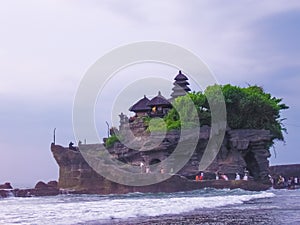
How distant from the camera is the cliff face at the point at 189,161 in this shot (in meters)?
38.3

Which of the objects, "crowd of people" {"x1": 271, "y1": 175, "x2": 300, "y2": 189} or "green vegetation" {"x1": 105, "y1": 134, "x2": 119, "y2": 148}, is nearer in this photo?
"crowd of people" {"x1": 271, "y1": 175, "x2": 300, "y2": 189}

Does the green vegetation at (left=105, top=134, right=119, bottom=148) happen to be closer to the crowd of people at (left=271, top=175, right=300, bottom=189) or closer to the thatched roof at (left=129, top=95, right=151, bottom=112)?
the thatched roof at (left=129, top=95, right=151, bottom=112)

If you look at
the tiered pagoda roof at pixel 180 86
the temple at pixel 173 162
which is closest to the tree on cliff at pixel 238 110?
the temple at pixel 173 162

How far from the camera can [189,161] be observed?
40438mm

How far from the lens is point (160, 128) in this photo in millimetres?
43188

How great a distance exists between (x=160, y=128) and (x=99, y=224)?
3016cm

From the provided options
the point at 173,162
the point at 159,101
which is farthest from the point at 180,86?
the point at 173,162

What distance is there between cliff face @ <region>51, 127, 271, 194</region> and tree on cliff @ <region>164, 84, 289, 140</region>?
2.90 m

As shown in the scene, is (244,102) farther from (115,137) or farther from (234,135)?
(115,137)

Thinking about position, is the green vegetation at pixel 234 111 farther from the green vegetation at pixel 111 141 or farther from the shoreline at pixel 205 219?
the shoreline at pixel 205 219

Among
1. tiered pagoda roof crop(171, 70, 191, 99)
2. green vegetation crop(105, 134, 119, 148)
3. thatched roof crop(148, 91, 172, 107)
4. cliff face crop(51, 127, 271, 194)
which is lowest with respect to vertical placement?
cliff face crop(51, 127, 271, 194)

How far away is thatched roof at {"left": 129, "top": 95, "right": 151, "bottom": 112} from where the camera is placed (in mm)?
54188

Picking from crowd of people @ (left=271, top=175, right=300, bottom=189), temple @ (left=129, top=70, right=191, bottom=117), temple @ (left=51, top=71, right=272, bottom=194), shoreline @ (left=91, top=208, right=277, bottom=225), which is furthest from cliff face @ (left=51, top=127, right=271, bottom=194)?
shoreline @ (left=91, top=208, right=277, bottom=225)

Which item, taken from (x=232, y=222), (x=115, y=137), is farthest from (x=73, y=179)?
(x=232, y=222)
